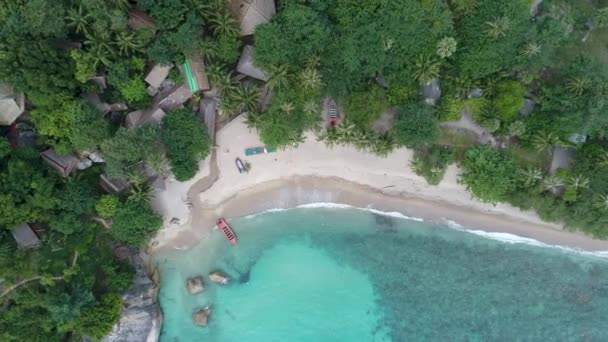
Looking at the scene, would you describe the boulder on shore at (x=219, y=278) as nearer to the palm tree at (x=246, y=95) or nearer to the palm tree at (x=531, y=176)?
the palm tree at (x=246, y=95)

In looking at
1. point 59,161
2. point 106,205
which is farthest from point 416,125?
point 59,161

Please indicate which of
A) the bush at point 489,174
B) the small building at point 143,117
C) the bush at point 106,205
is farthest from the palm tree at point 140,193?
the bush at point 489,174

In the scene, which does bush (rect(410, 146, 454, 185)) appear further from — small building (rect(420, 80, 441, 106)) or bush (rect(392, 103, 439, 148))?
small building (rect(420, 80, 441, 106))

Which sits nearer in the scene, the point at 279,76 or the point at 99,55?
the point at 99,55

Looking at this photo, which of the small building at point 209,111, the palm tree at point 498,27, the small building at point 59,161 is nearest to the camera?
the palm tree at point 498,27

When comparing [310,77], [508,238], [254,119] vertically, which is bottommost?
[508,238]

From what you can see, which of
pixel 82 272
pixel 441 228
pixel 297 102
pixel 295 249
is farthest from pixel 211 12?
pixel 441 228

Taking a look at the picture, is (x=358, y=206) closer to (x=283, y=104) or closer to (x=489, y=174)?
(x=489, y=174)

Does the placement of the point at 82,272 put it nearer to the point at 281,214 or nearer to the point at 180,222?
the point at 180,222
